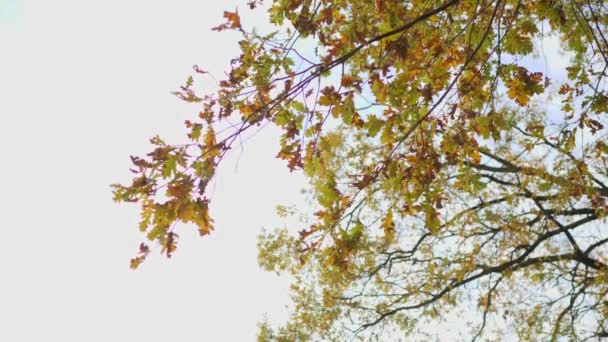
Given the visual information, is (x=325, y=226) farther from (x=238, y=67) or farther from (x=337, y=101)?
(x=238, y=67)

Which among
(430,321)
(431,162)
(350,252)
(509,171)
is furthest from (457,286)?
(350,252)

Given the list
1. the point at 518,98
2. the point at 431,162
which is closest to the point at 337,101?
the point at 431,162

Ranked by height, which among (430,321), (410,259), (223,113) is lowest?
(223,113)

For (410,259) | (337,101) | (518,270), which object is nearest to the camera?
(337,101)

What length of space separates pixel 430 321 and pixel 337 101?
24.3 ft

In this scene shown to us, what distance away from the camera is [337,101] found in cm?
324

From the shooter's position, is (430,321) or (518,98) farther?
(430,321)

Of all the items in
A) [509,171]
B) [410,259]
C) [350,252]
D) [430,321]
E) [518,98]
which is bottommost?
[350,252]

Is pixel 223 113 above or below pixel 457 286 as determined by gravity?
below

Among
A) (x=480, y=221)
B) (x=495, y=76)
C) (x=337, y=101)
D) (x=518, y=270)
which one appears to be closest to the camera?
(x=337, y=101)

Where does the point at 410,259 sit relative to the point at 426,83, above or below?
above

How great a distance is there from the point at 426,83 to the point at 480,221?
6610 millimetres

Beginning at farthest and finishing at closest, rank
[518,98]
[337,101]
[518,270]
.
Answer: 1. [518,270]
2. [518,98]
3. [337,101]

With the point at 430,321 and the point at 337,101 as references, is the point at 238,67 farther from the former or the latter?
the point at 430,321
